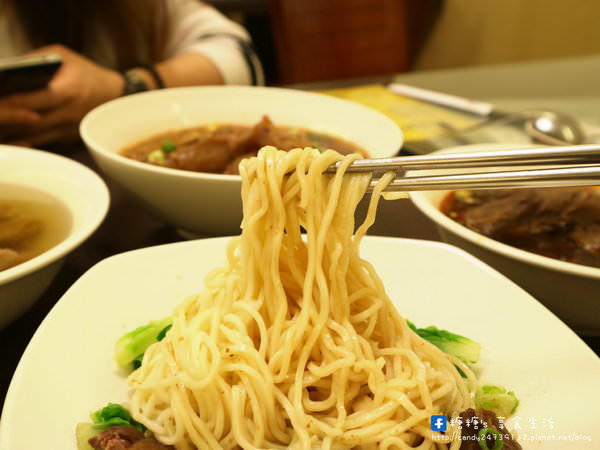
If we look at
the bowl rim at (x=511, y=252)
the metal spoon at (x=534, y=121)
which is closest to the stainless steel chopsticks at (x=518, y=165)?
the bowl rim at (x=511, y=252)

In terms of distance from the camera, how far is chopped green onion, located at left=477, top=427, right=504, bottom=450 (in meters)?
1.07

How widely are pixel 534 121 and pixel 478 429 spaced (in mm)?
2380

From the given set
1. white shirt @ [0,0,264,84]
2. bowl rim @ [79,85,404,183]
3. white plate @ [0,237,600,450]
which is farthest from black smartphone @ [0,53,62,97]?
white shirt @ [0,0,264,84]

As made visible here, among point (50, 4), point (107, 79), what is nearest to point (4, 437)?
point (107, 79)

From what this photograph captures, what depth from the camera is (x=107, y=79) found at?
318 centimetres

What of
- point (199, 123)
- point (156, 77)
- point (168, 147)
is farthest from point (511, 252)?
point (156, 77)

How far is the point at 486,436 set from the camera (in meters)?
1.08

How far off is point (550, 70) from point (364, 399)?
5228mm

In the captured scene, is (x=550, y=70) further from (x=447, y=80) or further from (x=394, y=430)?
(x=394, y=430)

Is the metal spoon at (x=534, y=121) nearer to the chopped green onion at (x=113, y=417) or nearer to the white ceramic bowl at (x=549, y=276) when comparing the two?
the white ceramic bowl at (x=549, y=276)

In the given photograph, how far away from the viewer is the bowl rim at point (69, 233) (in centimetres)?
126

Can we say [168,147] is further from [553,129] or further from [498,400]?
[553,129]

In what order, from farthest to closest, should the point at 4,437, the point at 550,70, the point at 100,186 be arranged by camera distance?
the point at 550,70
the point at 100,186
the point at 4,437

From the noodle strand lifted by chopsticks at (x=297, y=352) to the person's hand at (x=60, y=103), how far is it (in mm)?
1912
